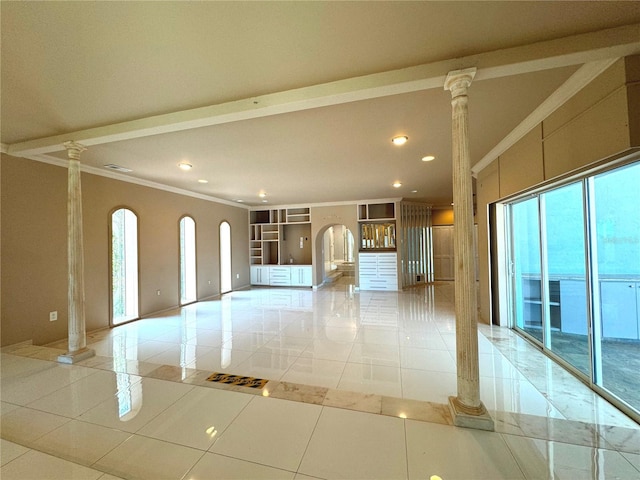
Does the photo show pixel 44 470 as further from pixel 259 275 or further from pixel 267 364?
pixel 259 275

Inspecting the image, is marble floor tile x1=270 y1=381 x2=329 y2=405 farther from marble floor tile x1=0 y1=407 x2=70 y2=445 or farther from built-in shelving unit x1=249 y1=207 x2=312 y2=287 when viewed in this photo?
built-in shelving unit x1=249 y1=207 x2=312 y2=287

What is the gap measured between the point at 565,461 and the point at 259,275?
8407 mm

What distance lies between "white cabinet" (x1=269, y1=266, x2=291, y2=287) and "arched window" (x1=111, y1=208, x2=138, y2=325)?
435 cm

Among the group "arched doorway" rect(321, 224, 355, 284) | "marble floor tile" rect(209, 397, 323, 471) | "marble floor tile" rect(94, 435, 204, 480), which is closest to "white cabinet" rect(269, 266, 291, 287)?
"arched doorway" rect(321, 224, 355, 284)

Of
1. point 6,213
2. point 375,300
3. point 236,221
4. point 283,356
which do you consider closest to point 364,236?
point 375,300

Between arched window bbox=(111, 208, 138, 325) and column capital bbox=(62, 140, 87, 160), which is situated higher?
column capital bbox=(62, 140, 87, 160)

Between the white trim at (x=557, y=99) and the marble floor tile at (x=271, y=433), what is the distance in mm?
3431

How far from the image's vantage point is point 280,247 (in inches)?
354

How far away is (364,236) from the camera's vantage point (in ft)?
27.0

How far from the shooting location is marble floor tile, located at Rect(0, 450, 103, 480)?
1.51 meters

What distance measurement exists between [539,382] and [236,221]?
26.0 ft

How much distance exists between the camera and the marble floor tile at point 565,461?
150 cm

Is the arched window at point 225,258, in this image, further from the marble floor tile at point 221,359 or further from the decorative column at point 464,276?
the decorative column at point 464,276

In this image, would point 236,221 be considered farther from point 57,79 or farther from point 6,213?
point 57,79
